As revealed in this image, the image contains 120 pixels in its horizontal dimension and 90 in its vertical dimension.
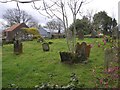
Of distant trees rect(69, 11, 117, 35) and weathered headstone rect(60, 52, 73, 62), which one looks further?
distant trees rect(69, 11, 117, 35)

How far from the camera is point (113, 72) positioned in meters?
7.00

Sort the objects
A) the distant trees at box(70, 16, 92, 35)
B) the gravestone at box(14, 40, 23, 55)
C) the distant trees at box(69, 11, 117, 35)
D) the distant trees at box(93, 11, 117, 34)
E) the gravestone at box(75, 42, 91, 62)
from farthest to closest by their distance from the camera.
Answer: the distant trees at box(93, 11, 117, 34) < the distant trees at box(69, 11, 117, 35) < the distant trees at box(70, 16, 92, 35) < the gravestone at box(14, 40, 23, 55) < the gravestone at box(75, 42, 91, 62)

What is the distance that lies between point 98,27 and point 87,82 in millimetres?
33652

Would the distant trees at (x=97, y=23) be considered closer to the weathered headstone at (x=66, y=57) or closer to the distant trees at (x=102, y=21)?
the distant trees at (x=102, y=21)

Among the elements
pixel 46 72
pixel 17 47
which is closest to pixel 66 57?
pixel 46 72

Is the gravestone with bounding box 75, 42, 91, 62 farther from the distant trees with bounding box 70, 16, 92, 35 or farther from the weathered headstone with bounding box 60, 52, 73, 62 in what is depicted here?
the distant trees with bounding box 70, 16, 92, 35

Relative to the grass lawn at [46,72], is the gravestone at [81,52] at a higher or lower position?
higher

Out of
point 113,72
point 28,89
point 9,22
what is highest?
point 9,22

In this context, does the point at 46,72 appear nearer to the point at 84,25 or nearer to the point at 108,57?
the point at 108,57

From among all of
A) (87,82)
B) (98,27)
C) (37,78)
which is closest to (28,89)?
(37,78)

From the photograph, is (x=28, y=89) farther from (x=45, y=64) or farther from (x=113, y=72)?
(x=45, y=64)

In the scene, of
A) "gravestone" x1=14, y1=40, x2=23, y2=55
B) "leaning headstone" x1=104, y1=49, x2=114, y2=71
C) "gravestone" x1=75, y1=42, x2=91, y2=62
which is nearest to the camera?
"leaning headstone" x1=104, y1=49, x2=114, y2=71

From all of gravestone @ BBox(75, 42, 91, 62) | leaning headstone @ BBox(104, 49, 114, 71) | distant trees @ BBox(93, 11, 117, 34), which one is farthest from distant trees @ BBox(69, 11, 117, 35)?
leaning headstone @ BBox(104, 49, 114, 71)

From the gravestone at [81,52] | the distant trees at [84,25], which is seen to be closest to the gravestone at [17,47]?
the gravestone at [81,52]
